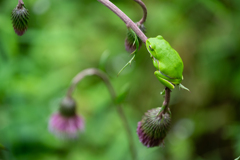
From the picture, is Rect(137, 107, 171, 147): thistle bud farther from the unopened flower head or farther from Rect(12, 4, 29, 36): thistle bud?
the unopened flower head

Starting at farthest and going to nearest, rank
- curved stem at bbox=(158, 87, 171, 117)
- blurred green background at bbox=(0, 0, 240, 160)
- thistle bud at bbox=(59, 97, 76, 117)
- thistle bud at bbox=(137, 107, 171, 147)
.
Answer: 1. blurred green background at bbox=(0, 0, 240, 160)
2. thistle bud at bbox=(59, 97, 76, 117)
3. thistle bud at bbox=(137, 107, 171, 147)
4. curved stem at bbox=(158, 87, 171, 117)

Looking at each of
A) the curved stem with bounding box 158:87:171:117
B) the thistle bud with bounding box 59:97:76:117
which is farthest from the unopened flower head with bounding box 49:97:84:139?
the curved stem with bounding box 158:87:171:117

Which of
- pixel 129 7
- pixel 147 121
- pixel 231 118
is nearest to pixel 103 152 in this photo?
pixel 231 118

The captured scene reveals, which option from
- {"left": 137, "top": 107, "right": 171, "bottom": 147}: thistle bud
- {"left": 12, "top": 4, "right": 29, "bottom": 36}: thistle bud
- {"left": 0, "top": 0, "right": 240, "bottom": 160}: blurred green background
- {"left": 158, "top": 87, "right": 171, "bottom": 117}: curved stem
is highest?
{"left": 12, "top": 4, "right": 29, "bottom": 36}: thistle bud

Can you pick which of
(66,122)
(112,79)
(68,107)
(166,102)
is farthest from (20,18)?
(112,79)

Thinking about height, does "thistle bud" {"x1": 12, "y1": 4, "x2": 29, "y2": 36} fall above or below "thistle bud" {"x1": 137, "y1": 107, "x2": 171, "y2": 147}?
above

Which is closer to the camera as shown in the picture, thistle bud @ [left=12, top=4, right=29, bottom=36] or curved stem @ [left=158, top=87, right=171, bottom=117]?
curved stem @ [left=158, top=87, right=171, bottom=117]

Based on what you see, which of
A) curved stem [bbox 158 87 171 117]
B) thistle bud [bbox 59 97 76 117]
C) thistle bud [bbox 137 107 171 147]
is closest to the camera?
curved stem [bbox 158 87 171 117]
